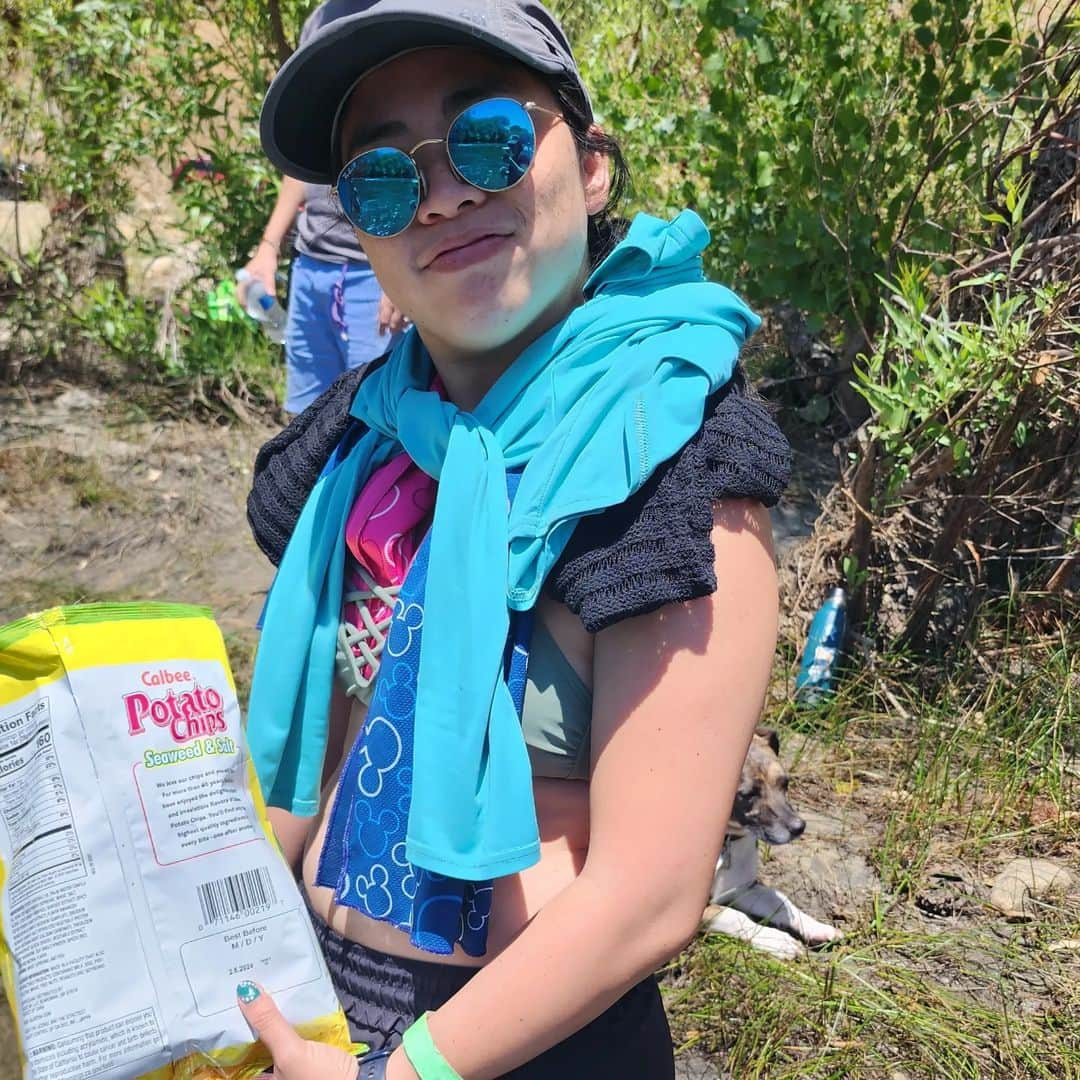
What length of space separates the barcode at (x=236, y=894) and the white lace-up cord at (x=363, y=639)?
0.33m

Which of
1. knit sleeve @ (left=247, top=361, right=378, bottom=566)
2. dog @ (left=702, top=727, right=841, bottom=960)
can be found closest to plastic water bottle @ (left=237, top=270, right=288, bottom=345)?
dog @ (left=702, top=727, right=841, bottom=960)

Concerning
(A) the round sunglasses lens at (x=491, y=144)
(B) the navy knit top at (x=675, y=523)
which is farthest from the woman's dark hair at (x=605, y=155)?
(B) the navy knit top at (x=675, y=523)

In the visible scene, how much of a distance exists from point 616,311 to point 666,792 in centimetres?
58

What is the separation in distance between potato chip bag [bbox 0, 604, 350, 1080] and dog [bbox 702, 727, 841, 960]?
1.59 m

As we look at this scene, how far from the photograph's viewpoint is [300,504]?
1645mm

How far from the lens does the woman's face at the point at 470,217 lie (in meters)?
1.32

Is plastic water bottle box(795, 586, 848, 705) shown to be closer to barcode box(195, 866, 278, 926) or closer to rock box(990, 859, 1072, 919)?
rock box(990, 859, 1072, 919)

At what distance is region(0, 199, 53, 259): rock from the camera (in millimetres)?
6355

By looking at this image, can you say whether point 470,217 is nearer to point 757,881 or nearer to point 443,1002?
point 443,1002

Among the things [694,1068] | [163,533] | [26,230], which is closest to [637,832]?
[694,1068]

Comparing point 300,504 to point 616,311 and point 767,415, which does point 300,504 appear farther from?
point 767,415

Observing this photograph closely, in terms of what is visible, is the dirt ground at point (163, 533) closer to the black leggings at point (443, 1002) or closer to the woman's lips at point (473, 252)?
the black leggings at point (443, 1002)

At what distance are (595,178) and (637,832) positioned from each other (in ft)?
2.96

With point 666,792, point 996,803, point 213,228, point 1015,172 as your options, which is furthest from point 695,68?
point 666,792
